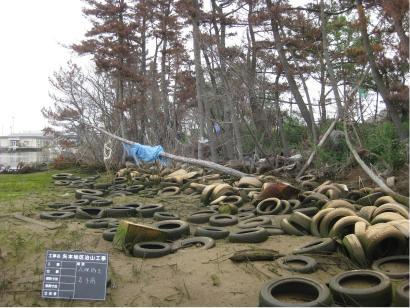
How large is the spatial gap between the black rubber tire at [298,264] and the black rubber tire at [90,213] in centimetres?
361

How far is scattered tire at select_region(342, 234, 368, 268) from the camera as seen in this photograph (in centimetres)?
399

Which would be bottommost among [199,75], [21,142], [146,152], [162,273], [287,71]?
[162,273]

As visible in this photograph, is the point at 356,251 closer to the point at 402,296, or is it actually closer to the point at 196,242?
the point at 402,296

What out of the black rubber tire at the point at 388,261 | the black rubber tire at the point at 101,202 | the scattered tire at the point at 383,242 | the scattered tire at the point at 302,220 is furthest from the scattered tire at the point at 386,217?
the black rubber tire at the point at 101,202

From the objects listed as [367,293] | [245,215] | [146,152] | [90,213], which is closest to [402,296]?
[367,293]

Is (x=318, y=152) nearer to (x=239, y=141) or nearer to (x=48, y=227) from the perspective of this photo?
(x=239, y=141)

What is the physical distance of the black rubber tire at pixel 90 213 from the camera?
6891 mm

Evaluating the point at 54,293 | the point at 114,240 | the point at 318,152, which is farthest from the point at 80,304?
the point at 318,152

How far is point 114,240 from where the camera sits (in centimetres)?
509

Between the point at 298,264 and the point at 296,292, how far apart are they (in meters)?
0.73

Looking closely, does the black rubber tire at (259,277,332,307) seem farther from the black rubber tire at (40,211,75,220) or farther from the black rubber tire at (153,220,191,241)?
the black rubber tire at (40,211,75,220)

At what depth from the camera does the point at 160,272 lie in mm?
4176

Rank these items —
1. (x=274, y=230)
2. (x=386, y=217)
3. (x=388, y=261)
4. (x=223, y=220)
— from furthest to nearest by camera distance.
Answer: (x=223, y=220) → (x=274, y=230) → (x=386, y=217) → (x=388, y=261)

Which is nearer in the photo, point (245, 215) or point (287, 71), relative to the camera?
point (245, 215)
